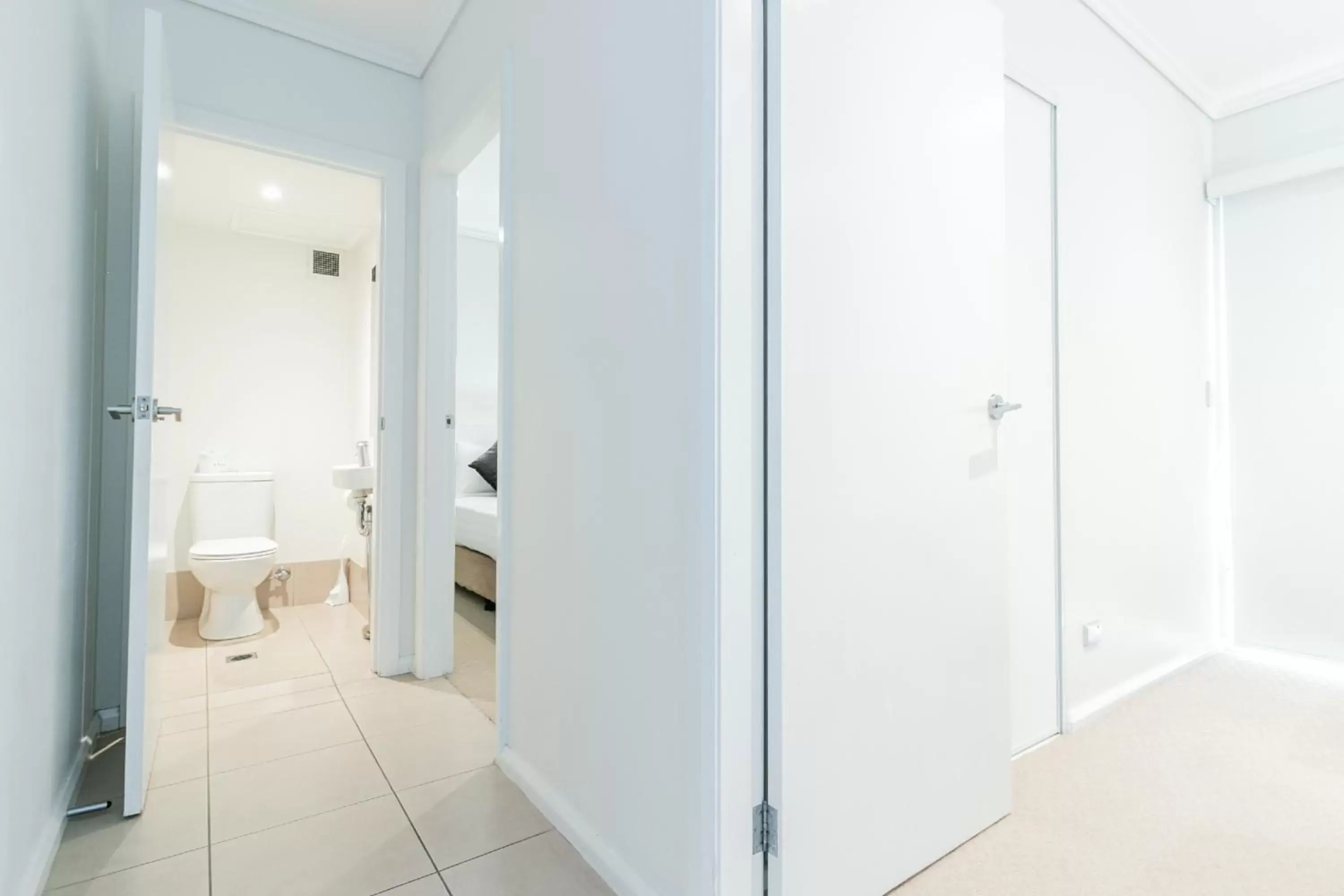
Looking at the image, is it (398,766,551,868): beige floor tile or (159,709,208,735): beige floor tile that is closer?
(398,766,551,868): beige floor tile

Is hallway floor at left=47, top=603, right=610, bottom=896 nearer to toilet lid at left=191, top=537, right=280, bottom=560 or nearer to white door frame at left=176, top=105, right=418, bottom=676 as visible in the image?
white door frame at left=176, top=105, right=418, bottom=676

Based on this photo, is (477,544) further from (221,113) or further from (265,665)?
(221,113)

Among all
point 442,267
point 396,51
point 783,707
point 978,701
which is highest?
point 396,51

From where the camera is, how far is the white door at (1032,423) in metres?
1.87

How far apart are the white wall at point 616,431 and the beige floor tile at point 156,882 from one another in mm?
480

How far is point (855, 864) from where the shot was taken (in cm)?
122

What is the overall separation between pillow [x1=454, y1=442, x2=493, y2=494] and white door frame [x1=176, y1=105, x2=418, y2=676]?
1.48 metres

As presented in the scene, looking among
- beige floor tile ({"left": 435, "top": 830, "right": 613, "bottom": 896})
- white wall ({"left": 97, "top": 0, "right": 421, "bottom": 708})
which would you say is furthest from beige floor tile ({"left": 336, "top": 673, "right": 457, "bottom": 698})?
beige floor tile ({"left": 435, "top": 830, "right": 613, "bottom": 896})

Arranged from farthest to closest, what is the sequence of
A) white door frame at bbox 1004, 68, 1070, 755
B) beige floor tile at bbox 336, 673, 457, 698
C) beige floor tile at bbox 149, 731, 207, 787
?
beige floor tile at bbox 336, 673, 457, 698
white door frame at bbox 1004, 68, 1070, 755
beige floor tile at bbox 149, 731, 207, 787

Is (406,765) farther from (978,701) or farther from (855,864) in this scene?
(978,701)

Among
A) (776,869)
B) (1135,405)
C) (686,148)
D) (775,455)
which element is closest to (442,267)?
(686,148)

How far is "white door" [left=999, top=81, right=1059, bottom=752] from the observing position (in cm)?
187

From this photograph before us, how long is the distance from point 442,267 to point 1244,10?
313cm

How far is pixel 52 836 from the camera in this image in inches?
54.5
